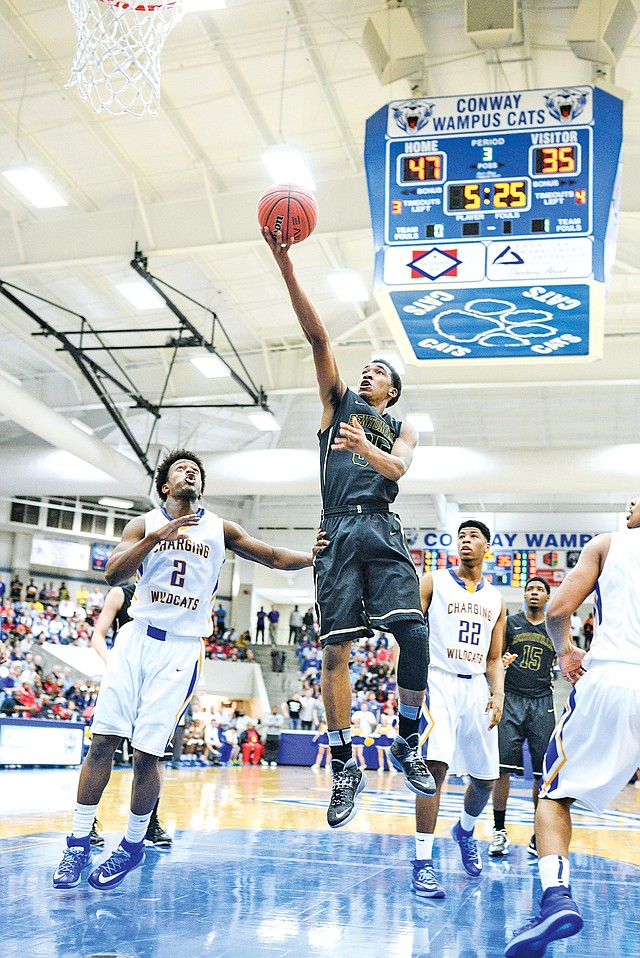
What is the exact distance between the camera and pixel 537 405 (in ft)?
78.9

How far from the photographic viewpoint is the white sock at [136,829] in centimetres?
527

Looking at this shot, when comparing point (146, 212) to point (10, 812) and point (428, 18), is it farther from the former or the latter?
point (10, 812)

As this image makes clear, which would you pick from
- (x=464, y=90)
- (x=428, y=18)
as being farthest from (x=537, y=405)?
(x=428, y=18)

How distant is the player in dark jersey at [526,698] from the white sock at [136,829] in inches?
147

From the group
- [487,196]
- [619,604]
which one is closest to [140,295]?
[487,196]

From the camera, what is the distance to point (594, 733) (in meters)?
3.88

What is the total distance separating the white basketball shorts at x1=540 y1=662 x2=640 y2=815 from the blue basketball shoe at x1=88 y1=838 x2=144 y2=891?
2.48 m

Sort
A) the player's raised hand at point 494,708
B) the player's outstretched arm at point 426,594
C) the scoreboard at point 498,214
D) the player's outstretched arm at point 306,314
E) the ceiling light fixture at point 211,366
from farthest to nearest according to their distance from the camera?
the ceiling light fixture at point 211,366 < the scoreboard at point 498,214 < the player's outstretched arm at point 426,594 < the player's raised hand at point 494,708 < the player's outstretched arm at point 306,314

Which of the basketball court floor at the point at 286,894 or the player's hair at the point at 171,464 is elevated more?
the player's hair at the point at 171,464

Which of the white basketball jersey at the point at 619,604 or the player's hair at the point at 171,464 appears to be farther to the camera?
the player's hair at the point at 171,464

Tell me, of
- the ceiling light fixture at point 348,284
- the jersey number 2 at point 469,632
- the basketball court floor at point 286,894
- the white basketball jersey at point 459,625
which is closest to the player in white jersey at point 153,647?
the basketball court floor at point 286,894

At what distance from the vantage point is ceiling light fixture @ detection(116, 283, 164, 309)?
54.6 ft

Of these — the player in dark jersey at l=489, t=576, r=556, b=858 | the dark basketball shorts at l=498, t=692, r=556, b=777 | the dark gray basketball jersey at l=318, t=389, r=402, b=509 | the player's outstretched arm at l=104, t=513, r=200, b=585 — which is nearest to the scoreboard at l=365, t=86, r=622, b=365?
the player in dark jersey at l=489, t=576, r=556, b=858

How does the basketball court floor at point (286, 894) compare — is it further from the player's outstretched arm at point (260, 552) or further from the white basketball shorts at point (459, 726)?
the player's outstretched arm at point (260, 552)
